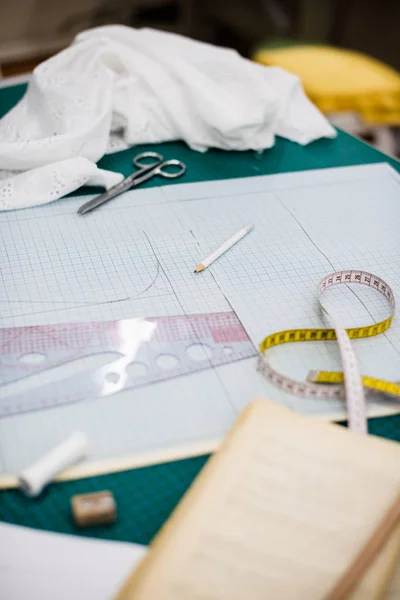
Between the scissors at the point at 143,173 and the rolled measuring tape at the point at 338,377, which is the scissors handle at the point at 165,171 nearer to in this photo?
the scissors at the point at 143,173

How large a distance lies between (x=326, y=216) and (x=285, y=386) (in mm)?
431

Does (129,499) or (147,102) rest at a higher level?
(147,102)

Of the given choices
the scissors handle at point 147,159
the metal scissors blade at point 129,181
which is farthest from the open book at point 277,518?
the scissors handle at point 147,159

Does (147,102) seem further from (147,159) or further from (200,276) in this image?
(200,276)

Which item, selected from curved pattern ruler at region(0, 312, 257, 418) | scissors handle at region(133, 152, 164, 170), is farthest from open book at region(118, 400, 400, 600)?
scissors handle at region(133, 152, 164, 170)

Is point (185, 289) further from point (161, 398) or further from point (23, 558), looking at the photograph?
point (23, 558)

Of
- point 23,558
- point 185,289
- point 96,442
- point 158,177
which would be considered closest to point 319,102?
point 158,177

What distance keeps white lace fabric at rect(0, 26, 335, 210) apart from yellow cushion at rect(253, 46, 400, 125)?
422 millimetres

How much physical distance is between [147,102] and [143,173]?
175 mm

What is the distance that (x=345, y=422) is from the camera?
734 mm

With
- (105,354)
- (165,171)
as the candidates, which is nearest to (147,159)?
(165,171)

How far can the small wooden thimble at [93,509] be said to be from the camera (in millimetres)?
605

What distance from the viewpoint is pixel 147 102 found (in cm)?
127

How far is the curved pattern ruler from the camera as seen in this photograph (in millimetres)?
741
